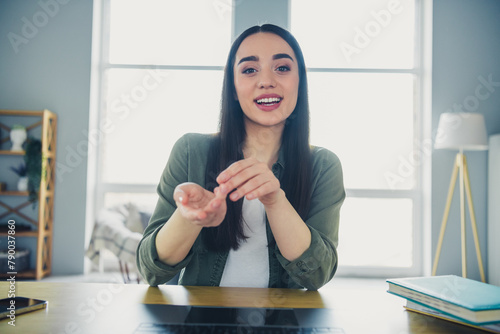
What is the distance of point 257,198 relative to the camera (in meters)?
0.85

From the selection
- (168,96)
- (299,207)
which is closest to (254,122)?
(299,207)

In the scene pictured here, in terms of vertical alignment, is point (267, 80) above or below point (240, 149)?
above

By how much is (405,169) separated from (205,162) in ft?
9.48

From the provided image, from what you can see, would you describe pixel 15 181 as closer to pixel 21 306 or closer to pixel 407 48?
pixel 21 306

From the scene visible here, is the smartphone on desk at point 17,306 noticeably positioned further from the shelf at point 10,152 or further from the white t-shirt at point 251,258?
the shelf at point 10,152

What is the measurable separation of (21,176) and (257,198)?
10.0 feet

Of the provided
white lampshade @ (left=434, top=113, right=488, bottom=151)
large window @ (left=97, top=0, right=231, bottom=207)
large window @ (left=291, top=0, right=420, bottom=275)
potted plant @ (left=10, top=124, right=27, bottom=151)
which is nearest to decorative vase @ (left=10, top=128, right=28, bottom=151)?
potted plant @ (left=10, top=124, right=27, bottom=151)

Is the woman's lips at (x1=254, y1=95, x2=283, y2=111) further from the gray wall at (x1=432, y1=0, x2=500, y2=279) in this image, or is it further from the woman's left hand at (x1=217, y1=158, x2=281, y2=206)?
the gray wall at (x1=432, y1=0, x2=500, y2=279)

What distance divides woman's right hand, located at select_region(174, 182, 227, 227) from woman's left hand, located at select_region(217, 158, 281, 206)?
0.08ft

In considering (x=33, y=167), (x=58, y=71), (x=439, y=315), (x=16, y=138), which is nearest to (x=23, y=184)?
(x=33, y=167)

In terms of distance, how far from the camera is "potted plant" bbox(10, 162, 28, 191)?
311 cm

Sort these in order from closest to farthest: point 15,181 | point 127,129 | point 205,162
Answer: point 205,162 → point 15,181 → point 127,129

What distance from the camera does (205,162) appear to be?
1.15 m

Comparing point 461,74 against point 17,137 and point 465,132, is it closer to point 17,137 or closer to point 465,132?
point 465,132
